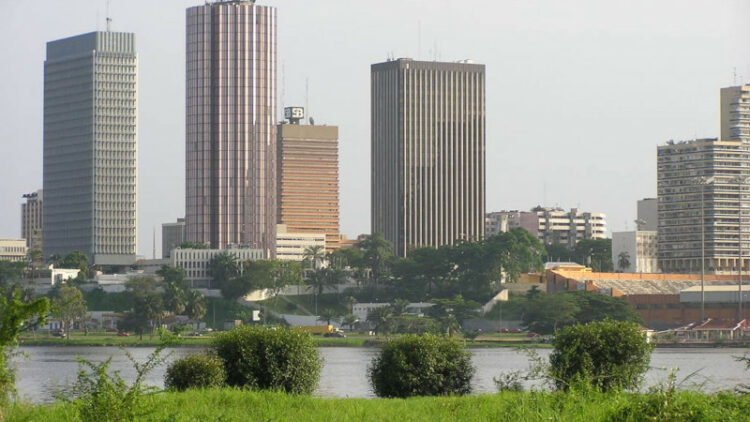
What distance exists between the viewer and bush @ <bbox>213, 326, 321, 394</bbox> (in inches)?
2308

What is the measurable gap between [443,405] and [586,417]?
38.2 ft

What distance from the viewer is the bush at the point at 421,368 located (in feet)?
195

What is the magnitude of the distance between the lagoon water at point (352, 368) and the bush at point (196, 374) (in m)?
7.61

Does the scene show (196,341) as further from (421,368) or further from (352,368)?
(421,368)

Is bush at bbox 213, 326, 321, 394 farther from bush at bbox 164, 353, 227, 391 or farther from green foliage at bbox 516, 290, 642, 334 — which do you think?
green foliage at bbox 516, 290, 642, 334

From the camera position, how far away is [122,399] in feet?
122

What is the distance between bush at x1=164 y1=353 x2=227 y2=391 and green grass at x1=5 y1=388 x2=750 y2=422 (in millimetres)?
4256

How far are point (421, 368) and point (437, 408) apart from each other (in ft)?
41.0

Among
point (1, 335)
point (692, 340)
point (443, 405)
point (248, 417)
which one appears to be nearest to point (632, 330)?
point (443, 405)

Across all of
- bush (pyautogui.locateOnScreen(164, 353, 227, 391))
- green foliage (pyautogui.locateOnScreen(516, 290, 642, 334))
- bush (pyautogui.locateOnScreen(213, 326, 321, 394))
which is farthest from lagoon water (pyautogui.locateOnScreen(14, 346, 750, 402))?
green foliage (pyautogui.locateOnScreen(516, 290, 642, 334))

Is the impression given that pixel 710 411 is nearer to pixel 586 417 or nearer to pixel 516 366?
pixel 586 417

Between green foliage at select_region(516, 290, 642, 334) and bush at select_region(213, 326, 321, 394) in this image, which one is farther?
green foliage at select_region(516, 290, 642, 334)

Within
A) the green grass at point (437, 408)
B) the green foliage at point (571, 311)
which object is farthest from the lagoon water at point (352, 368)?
the green grass at point (437, 408)

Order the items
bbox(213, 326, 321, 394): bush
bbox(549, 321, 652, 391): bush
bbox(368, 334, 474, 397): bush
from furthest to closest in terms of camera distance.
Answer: bbox(368, 334, 474, 397): bush, bbox(213, 326, 321, 394): bush, bbox(549, 321, 652, 391): bush
